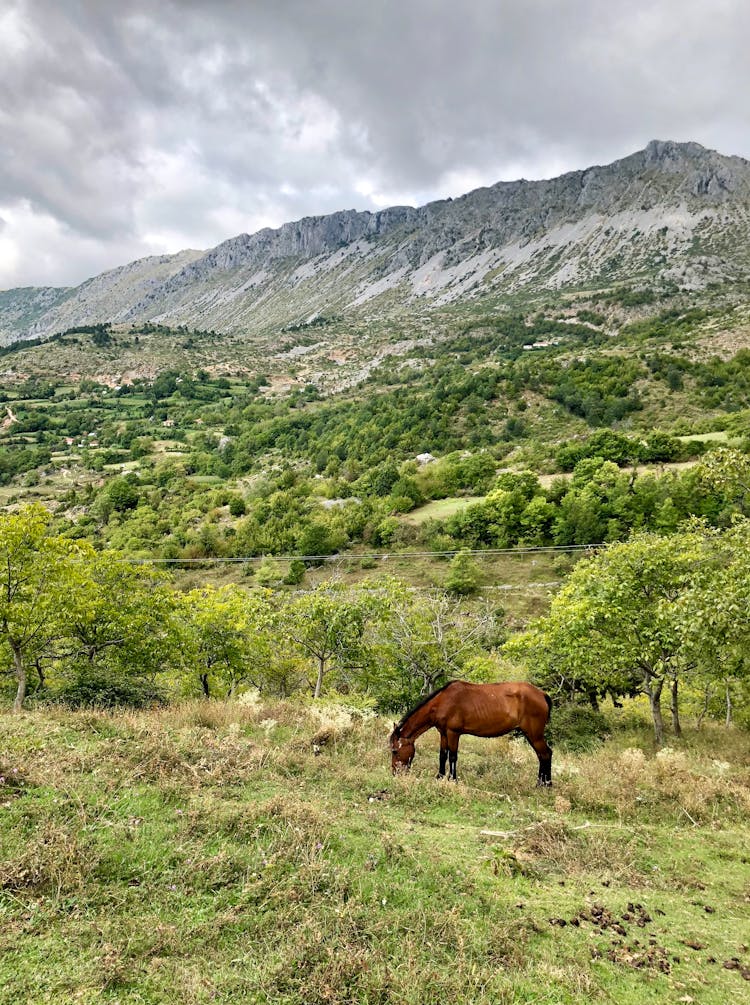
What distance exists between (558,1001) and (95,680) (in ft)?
47.3

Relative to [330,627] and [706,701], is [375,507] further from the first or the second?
[706,701]

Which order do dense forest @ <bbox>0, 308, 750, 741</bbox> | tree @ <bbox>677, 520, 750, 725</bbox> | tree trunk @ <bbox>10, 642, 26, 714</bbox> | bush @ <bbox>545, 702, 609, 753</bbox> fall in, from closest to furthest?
tree @ <bbox>677, 520, 750, 725</bbox> → tree trunk @ <bbox>10, 642, 26, 714</bbox> → bush @ <bbox>545, 702, 609, 753</bbox> → dense forest @ <bbox>0, 308, 750, 741</bbox>

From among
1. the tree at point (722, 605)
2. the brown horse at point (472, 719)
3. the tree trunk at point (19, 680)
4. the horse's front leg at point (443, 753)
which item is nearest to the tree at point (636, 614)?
the tree at point (722, 605)

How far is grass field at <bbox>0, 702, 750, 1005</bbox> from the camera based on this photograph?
4930mm

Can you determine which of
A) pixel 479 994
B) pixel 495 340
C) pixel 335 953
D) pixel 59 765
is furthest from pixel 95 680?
pixel 495 340

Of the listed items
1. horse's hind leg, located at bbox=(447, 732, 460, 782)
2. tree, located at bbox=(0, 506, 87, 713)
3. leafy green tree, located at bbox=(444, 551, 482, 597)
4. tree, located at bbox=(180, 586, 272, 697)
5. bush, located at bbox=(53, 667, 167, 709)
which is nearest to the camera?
horse's hind leg, located at bbox=(447, 732, 460, 782)

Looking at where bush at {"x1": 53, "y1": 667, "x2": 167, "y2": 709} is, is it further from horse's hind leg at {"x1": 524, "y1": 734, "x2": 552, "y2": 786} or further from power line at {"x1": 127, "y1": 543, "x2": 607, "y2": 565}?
power line at {"x1": 127, "y1": 543, "x2": 607, "y2": 565}

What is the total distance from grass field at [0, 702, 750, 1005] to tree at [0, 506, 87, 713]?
7294 mm

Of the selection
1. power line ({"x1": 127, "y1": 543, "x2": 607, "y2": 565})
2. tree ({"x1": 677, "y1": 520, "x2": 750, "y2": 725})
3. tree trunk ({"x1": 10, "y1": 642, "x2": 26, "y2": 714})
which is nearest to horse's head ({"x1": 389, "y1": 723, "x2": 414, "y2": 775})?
tree ({"x1": 677, "y1": 520, "x2": 750, "y2": 725})

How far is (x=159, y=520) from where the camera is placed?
278 ft

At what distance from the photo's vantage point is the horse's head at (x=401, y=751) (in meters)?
10.6

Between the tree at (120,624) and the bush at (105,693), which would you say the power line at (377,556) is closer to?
the tree at (120,624)

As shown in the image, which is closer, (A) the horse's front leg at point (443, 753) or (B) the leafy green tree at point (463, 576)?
(A) the horse's front leg at point (443, 753)

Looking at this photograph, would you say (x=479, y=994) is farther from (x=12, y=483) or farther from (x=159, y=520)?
(x=12, y=483)
